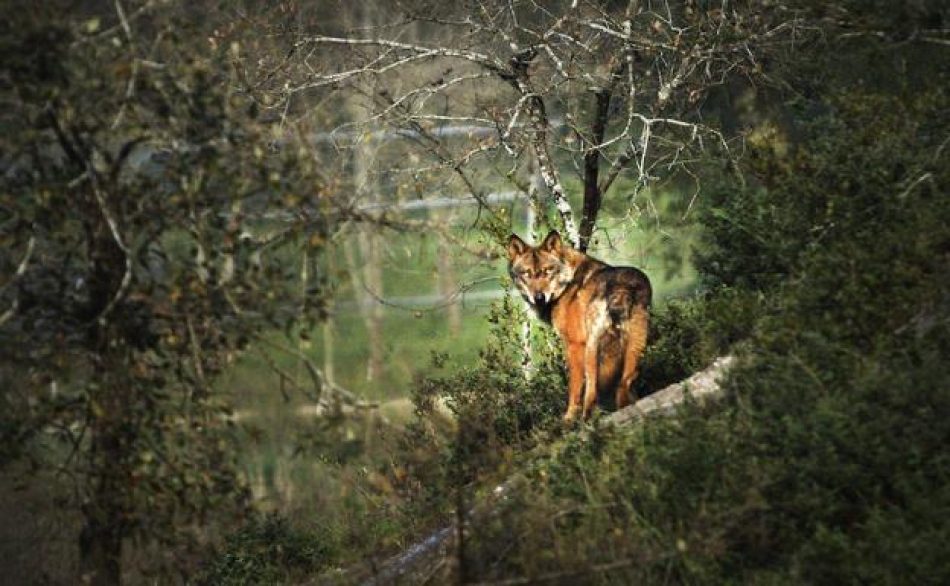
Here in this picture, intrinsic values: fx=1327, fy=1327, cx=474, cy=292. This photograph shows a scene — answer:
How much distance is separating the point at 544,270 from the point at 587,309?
0.51 m

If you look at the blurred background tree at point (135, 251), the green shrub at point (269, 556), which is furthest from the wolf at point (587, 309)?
the blurred background tree at point (135, 251)

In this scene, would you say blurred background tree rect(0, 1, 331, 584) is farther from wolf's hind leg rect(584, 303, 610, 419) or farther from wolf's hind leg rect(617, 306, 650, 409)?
wolf's hind leg rect(617, 306, 650, 409)

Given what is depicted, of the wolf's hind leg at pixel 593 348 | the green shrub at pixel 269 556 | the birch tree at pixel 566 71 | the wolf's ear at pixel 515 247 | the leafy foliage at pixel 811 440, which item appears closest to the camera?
the leafy foliage at pixel 811 440

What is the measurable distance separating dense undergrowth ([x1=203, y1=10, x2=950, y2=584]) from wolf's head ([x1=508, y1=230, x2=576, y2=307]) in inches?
48.3

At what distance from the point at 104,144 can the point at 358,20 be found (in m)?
14.3

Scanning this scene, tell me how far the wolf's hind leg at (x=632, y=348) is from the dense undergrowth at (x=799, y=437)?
22.0 inches

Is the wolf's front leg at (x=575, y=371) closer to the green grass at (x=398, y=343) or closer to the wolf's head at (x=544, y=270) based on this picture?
the wolf's head at (x=544, y=270)

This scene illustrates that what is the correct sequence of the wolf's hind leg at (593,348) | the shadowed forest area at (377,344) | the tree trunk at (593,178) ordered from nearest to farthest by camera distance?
the shadowed forest area at (377,344) → the wolf's hind leg at (593,348) → the tree trunk at (593,178)

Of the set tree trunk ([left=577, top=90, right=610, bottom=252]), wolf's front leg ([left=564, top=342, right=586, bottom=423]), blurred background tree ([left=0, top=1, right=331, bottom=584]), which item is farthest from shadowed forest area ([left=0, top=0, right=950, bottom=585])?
tree trunk ([left=577, top=90, right=610, bottom=252])

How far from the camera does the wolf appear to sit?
1166 centimetres

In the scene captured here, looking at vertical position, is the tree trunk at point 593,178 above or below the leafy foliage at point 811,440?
above

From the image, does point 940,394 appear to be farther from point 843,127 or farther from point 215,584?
point 215,584

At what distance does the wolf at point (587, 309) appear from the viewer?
38.3ft

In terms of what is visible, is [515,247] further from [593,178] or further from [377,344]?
[377,344]
